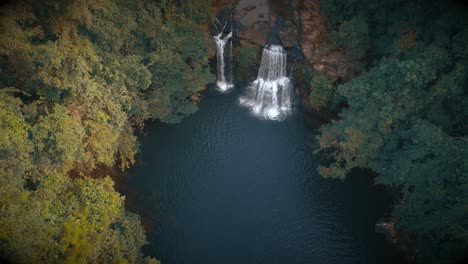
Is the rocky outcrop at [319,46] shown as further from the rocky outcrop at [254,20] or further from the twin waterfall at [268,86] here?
the rocky outcrop at [254,20]

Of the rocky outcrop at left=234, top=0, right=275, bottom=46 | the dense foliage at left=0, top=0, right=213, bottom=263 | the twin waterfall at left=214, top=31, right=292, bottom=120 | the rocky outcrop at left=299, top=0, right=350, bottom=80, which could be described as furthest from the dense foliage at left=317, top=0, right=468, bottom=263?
the dense foliage at left=0, top=0, right=213, bottom=263

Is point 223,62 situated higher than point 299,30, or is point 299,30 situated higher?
point 299,30

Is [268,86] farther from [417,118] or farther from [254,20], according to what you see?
[417,118]

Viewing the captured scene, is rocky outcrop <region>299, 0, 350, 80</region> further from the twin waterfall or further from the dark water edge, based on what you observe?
the dark water edge

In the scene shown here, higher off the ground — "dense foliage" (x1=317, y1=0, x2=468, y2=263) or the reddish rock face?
the reddish rock face

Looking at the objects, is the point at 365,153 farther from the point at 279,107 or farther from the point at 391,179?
the point at 279,107

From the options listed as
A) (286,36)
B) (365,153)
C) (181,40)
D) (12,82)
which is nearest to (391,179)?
(365,153)

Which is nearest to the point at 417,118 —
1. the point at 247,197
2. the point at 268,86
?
the point at 247,197

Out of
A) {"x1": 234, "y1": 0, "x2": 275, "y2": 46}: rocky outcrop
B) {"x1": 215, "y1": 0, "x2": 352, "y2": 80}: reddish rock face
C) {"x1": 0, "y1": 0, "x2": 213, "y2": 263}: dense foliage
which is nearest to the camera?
{"x1": 0, "y1": 0, "x2": 213, "y2": 263}: dense foliage
